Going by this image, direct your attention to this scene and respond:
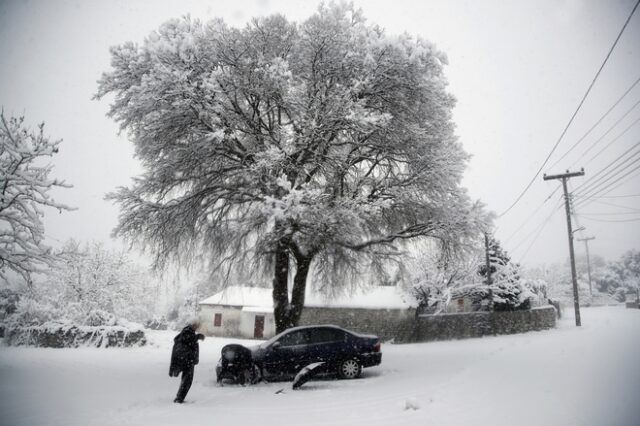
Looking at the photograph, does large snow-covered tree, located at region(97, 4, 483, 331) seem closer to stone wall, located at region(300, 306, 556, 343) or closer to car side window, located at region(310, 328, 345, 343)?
car side window, located at region(310, 328, 345, 343)

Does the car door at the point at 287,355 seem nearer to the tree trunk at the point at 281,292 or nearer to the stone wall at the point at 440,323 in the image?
the tree trunk at the point at 281,292

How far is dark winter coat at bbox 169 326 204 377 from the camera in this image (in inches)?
290

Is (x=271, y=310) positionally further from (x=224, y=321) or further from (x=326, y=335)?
(x=326, y=335)

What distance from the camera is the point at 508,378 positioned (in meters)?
8.12

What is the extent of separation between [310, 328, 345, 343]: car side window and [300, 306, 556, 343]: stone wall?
15.6m

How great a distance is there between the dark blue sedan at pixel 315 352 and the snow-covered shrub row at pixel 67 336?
39.8 feet

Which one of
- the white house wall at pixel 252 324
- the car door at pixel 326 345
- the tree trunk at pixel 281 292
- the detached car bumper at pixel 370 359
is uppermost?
the tree trunk at pixel 281 292

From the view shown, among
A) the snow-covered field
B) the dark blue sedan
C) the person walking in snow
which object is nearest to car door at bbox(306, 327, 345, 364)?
the dark blue sedan

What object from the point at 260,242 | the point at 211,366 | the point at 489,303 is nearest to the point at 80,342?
the point at 211,366

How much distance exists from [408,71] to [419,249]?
6.54 meters

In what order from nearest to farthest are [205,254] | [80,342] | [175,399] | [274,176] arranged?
[175,399], [274,176], [205,254], [80,342]

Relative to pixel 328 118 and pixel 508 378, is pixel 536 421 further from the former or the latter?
pixel 328 118

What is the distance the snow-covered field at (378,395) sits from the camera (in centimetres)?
565

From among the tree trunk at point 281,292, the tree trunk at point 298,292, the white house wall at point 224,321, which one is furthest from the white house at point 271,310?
the tree trunk at point 281,292
